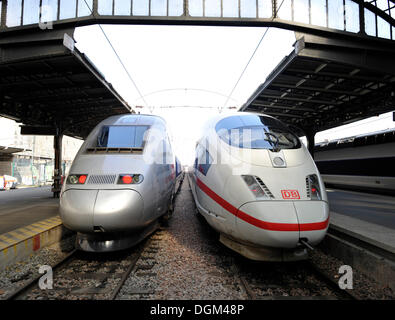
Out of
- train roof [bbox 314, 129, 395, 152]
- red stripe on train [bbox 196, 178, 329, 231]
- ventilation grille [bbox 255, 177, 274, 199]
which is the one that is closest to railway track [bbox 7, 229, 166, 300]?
red stripe on train [bbox 196, 178, 329, 231]

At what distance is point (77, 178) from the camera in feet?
12.3

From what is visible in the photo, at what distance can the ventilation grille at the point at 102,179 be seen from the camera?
3.62 meters

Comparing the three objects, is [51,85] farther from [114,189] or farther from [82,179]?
[114,189]

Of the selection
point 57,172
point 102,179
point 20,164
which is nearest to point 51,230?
point 102,179

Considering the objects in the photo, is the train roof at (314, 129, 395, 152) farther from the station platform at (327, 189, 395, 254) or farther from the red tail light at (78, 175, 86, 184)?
the red tail light at (78, 175, 86, 184)

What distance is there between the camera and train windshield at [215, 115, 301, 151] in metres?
3.74

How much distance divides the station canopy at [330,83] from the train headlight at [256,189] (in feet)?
18.1

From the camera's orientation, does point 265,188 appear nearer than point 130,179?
Yes

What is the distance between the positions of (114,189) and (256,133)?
2.54m

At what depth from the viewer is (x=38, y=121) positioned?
1102cm

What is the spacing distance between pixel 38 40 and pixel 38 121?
6.04m

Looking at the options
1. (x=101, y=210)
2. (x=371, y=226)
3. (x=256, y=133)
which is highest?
(x=256, y=133)
